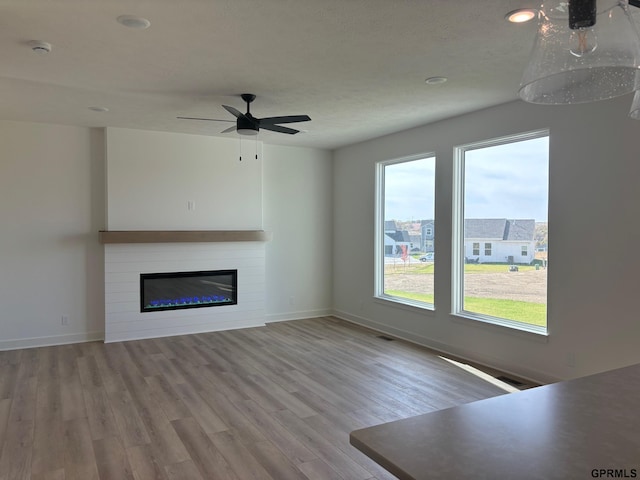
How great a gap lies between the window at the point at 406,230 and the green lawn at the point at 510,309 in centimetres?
69

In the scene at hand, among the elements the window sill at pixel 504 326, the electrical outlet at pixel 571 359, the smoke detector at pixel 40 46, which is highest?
the smoke detector at pixel 40 46

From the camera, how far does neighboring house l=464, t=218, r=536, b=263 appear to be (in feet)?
15.0

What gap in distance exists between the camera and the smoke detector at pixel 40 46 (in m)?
3.06

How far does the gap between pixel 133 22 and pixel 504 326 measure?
13.7 ft

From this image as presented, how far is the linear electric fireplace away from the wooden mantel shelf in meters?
0.49

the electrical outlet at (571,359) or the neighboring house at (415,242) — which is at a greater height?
the neighboring house at (415,242)

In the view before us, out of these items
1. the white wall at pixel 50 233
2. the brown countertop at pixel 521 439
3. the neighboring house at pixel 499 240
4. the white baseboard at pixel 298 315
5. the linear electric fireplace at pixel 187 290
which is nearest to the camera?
the brown countertop at pixel 521 439

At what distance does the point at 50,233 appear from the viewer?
5730mm

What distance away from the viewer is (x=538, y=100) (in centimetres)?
143

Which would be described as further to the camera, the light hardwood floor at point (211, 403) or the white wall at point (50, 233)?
the white wall at point (50, 233)

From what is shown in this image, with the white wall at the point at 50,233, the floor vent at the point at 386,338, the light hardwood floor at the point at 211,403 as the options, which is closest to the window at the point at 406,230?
Answer: the floor vent at the point at 386,338

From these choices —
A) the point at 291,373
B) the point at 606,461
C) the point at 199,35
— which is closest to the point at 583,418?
the point at 606,461

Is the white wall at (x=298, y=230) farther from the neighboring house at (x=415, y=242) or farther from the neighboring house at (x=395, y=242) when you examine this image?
the neighboring house at (x=415, y=242)

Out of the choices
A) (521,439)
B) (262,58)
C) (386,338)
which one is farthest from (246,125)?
(521,439)
